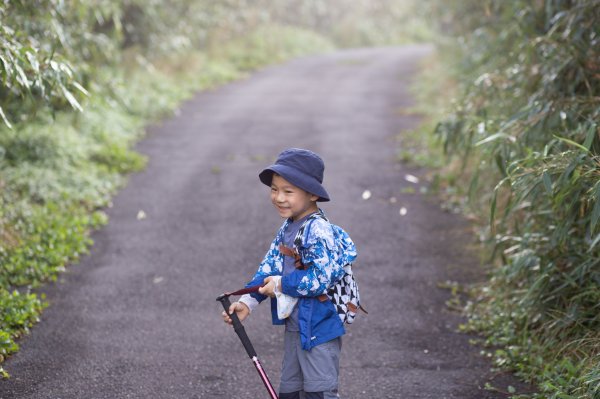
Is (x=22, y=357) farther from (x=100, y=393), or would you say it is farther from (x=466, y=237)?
(x=466, y=237)

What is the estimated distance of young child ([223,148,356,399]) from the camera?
12.2 feet

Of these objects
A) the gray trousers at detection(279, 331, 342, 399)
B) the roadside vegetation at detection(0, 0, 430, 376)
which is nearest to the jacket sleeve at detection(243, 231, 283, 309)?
the gray trousers at detection(279, 331, 342, 399)

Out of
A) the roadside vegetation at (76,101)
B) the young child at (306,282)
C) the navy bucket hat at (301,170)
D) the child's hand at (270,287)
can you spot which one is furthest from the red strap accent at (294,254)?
the roadside vegetation at (76,101)

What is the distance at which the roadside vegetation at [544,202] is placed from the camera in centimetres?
468

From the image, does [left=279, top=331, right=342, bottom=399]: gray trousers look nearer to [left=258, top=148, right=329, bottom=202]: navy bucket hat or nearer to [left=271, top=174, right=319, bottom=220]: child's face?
[left=271, top=174, right=319, bottom=220]: child's face

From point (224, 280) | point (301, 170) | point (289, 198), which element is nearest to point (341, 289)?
point (289, 198)

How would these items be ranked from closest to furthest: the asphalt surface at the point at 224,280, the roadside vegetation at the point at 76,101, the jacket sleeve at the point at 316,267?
the jacket sleeve at the point at 316,267
the asphalt surface at the point at 224,280
the roadside vegetation at the point at 76,101

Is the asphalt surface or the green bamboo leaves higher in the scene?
the green bamboo leaves

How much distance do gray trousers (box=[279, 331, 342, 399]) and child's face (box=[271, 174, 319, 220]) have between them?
2.04 feet

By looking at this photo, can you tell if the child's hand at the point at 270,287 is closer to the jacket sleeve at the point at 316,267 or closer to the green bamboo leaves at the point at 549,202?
the jacket sleeve at the point at 316,267

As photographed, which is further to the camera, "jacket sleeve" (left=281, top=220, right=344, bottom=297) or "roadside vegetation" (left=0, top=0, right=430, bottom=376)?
"roadside vegetation" (left=0, top=0, right=430, bottom=376)

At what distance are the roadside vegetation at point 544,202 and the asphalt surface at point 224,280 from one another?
0.35m

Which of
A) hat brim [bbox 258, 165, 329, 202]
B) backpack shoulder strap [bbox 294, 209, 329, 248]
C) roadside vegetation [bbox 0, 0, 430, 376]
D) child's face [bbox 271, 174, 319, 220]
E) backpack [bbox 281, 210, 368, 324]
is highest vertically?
hat brim [bbox 258, 165, 329, 202]

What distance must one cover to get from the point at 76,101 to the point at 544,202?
365 centimetres
